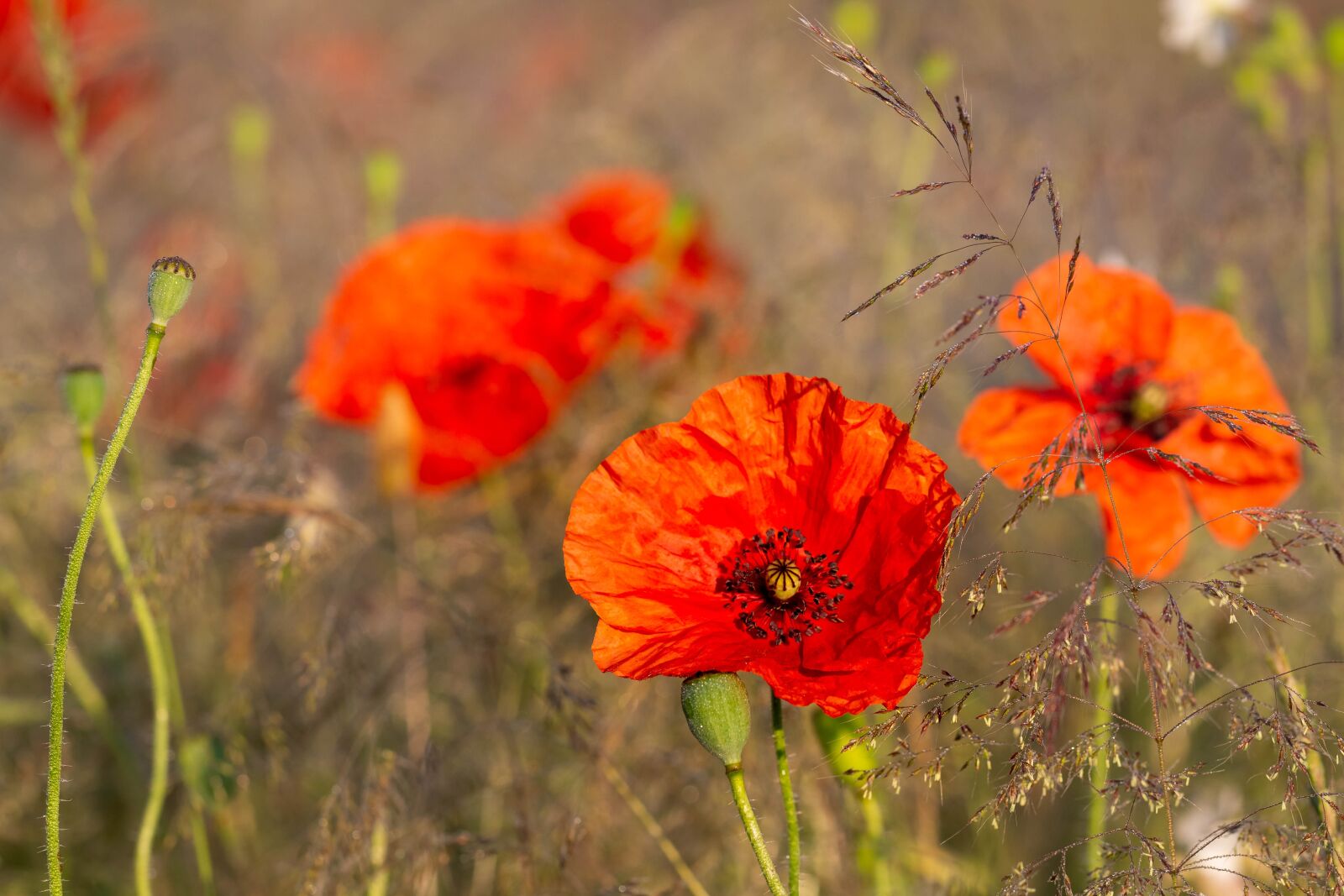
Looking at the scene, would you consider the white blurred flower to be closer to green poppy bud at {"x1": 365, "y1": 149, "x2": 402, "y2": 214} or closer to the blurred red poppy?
green poppy bud at {"x1": 365, "y1": 149, "x2": 402, "y2": 214}

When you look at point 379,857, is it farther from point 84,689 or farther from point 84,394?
point 84,689

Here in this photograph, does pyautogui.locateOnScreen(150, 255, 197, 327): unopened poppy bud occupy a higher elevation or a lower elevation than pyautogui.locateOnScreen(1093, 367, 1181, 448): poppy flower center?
lower

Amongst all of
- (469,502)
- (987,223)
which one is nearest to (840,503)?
(469,502)

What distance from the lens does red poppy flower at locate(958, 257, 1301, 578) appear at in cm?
108

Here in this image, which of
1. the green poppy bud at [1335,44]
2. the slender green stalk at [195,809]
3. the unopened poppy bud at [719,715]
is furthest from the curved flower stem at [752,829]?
the green poppy bud at [1335,44]

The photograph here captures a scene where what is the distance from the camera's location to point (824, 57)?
11.2 feet

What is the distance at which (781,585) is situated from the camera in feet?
2.88

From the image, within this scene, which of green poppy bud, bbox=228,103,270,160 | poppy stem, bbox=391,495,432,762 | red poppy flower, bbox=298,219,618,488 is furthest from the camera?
green poppy bud, bbox=228,103,270,160

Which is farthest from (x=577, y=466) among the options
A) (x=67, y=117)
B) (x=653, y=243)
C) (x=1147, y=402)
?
(x=1147, y=402)

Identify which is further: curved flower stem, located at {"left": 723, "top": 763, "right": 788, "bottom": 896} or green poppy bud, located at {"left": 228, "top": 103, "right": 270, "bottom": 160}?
green poppy bud, located at {"left": 228, "top": 103, "right": 270, "bottom": 160}

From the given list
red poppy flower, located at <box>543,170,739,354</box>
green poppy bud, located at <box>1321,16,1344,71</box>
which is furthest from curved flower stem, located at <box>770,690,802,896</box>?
green poppy bud, located at <box>1321,16,1344,71</box>

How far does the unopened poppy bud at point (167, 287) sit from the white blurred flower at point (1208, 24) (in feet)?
7.23

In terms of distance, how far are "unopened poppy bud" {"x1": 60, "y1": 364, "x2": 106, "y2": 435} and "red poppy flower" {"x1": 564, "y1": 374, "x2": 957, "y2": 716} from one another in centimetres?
49

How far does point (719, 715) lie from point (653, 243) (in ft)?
5.51
